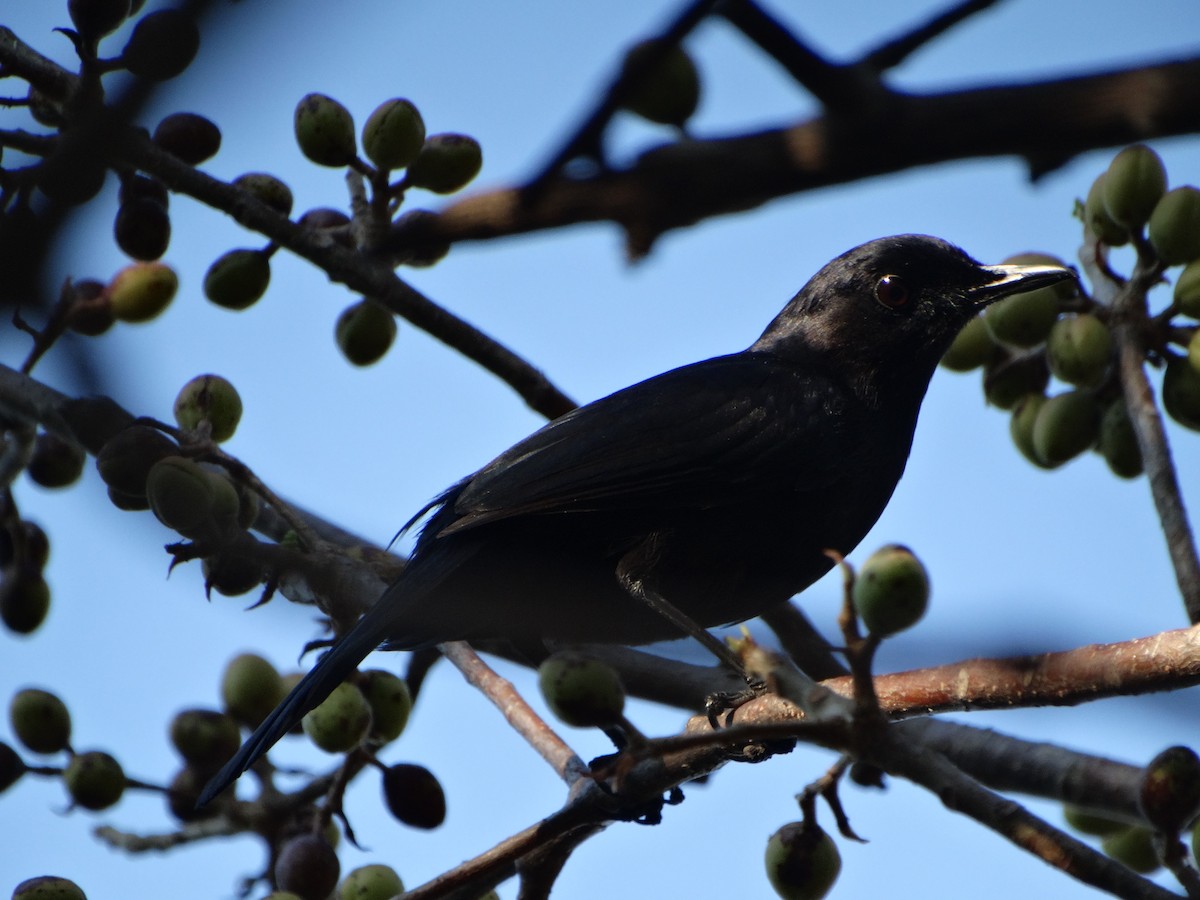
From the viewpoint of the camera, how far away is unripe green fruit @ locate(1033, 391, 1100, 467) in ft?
12.2

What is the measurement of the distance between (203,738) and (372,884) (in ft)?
2.76

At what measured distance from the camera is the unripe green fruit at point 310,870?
3.09 meters

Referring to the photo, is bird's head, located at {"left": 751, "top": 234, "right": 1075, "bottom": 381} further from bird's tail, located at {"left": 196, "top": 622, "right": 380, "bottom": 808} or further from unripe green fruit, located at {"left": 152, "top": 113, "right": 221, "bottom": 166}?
unripe green fruit, located at {"left": 152, "top": 113, "right": 221, "bottom": 166}

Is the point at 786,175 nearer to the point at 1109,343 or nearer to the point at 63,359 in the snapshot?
the point at 63,359

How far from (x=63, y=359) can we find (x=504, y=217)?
0.90 meters

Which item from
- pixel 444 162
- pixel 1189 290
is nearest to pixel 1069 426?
pixel 1189 290

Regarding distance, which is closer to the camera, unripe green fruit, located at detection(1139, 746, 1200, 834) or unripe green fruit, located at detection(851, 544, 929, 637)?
unripe green fruit, located at detection(1139, 746, 1200, 834)

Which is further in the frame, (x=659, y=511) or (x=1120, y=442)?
(x=659, y=511)

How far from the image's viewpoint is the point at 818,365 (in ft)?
15.5

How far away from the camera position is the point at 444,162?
3.65 metres

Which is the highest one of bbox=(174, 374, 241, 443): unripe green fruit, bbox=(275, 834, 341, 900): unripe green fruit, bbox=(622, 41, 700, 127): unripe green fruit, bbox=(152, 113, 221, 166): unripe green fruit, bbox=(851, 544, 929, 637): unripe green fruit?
bbox=(622, 41, 700, 127): unripe green fruit

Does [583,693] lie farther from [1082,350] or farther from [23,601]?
[23,601]

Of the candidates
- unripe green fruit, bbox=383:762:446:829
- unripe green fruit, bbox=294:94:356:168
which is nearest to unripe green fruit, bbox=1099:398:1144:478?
unripe green fruit, bbox=383:762:446:829

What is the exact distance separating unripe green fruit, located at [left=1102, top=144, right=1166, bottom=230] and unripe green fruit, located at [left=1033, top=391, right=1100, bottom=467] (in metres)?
0.49
